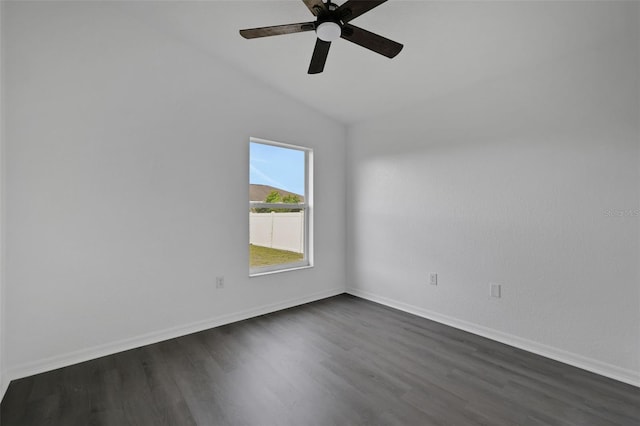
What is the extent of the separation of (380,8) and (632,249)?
8.25 ft

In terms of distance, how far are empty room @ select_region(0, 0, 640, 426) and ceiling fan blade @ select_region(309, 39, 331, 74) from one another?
3cm

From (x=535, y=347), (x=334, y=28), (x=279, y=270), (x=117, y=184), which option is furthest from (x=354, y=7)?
(x=535, y=347)

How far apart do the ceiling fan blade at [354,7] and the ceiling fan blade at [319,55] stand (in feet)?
0.70

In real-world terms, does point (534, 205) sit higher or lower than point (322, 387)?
higher

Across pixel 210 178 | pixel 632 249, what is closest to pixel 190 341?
pixel 210 178

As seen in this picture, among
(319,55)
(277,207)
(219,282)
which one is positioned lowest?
(219,282)

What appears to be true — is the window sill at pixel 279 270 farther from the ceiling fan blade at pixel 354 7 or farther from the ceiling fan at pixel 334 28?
the ceiling fan blade at pixel 354 7

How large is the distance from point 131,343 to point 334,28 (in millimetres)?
2976

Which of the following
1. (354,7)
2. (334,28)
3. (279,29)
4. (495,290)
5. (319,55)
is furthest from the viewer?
(495,290)

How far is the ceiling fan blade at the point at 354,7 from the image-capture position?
1.61 m

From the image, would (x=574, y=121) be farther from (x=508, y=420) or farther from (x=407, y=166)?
(x=508, y=420)

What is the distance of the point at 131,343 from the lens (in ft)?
8.38

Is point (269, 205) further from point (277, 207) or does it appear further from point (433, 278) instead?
point (433, 278)

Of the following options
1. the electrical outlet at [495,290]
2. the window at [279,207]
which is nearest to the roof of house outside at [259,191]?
the window at [279,207]
